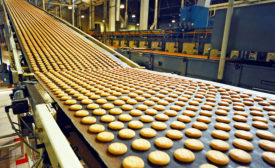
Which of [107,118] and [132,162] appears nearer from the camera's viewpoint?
[132,162]

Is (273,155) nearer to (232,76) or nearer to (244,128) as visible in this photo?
(244,128)

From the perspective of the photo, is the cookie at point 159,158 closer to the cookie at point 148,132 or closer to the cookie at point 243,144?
the cookie at point 148,132

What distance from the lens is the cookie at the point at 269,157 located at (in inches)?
24.2

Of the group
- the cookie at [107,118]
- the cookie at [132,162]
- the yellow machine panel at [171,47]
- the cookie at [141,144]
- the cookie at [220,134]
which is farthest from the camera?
the yellow machine panel at [171,47]

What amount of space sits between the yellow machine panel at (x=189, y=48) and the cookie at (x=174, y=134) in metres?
4.51

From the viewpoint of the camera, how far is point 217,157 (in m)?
0.62

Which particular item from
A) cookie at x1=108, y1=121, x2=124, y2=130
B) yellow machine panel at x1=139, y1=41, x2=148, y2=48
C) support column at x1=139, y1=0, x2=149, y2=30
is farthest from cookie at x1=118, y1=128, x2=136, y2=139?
support column at x1=139, y1=0, x2=149, y2=30

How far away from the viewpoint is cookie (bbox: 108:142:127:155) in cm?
63

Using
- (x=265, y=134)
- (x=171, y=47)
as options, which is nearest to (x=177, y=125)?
(x=265, y=134)

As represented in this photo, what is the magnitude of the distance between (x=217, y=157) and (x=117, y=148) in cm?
40

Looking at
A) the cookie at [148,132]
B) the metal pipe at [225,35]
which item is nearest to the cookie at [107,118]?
the cookie at [148,132]

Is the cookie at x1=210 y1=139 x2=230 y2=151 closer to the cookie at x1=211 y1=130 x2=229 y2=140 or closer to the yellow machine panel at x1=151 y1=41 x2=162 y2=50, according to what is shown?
the cookie at x1=211 y1=130 x2=229 y2=140

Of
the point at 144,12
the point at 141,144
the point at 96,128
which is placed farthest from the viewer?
the point at 144,12

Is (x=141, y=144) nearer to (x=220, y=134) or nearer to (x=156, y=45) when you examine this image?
(x=220, y=134)
